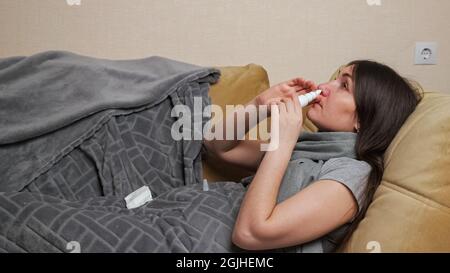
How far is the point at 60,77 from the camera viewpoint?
1179mm

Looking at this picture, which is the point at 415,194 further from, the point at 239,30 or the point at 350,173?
the point at 239,30

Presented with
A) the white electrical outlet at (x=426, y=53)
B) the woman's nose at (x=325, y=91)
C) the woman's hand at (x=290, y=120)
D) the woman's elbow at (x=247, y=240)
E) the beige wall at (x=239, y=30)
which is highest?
the beige wall at (x=239, y=30)

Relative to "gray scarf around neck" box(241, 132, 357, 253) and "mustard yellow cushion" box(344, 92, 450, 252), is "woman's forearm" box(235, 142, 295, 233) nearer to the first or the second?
"gray scarf around neck" box(241, 132, 357, 253)

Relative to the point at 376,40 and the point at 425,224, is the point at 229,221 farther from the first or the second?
the point at 376,40

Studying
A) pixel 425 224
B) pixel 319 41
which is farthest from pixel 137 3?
pixel 425 224

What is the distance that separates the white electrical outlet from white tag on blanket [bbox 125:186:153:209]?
1.17 metres

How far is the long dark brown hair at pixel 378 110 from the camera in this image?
3.10 ft

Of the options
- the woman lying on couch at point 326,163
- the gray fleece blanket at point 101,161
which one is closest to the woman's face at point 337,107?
the woman lying on couch at point 326,163

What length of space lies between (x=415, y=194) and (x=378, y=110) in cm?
23

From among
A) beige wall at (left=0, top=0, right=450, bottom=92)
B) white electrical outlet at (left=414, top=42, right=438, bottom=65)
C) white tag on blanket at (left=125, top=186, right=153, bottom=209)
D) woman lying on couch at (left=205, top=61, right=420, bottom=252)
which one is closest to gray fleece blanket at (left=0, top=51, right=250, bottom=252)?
white tag on blanket at (left=125, top=186, right=153, bottom=209)

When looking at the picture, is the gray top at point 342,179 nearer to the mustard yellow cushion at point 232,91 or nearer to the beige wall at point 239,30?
the mustard yellow cushion at point 232,91

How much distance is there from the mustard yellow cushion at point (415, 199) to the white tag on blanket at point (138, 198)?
52cm

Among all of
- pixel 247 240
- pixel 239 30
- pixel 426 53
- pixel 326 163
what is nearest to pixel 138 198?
pixel 247 240

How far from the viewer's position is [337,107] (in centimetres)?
101
